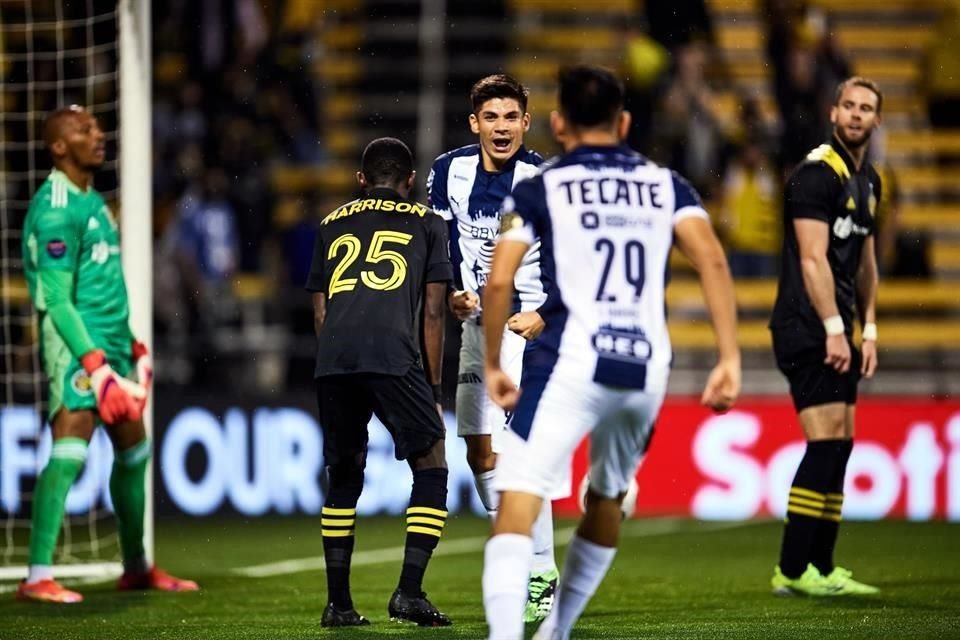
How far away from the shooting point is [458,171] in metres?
8.05

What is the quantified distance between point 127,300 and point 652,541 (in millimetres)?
4431

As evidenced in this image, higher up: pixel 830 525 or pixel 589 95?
pixel 589 95

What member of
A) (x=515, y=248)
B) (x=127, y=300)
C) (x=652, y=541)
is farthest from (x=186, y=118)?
(x=515, y=248)

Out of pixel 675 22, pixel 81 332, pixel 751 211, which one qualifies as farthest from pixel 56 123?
pixel 675 22

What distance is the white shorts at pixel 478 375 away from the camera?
7980mm

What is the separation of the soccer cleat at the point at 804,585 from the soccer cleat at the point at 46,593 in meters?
3.31

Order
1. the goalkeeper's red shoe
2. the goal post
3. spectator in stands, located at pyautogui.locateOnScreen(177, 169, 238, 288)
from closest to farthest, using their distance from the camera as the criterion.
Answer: the goalkeeper's red shoe → the goal post → spectator in stands, located at pyautogui.locateOnScreen(177, 169, 238, 288)

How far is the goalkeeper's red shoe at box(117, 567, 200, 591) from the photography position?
9008 mm

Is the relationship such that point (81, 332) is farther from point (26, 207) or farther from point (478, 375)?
point (26, 207)

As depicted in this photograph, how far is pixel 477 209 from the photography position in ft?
26.2

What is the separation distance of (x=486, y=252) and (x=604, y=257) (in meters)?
2.37

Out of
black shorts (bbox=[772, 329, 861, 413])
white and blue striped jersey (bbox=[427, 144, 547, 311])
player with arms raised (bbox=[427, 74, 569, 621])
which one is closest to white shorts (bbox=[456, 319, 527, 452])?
player with arms raised (bbox=[427, 74, 569, 621])

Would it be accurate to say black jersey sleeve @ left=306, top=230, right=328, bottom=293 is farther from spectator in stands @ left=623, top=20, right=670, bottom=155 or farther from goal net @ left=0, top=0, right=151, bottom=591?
spectator in stands @ left=623, top=20, right=670, bottom=155

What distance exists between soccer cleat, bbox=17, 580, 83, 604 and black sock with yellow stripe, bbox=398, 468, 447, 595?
1998mm
